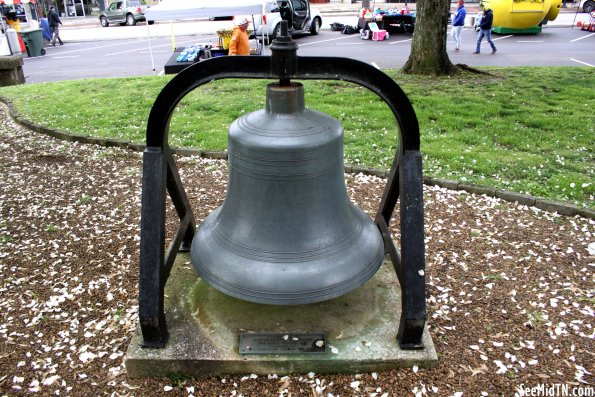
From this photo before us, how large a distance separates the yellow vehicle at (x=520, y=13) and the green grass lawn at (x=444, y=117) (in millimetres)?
9295

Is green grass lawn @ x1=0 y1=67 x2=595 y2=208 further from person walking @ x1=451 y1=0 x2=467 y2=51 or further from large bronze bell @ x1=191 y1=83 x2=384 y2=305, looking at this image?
person walking @ x1=451 y1=0 x2=467 y2=51

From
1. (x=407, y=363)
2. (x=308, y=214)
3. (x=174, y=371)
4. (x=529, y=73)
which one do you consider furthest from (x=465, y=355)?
(x=529, y=73)

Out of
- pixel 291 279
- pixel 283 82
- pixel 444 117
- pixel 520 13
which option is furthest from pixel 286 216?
pixel 520 13

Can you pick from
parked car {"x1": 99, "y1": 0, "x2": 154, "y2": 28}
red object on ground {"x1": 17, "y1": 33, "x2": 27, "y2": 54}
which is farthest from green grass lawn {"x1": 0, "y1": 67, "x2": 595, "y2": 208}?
parked car {"x1": 99, "y1": 0, "x2": 154, "y2": 28}

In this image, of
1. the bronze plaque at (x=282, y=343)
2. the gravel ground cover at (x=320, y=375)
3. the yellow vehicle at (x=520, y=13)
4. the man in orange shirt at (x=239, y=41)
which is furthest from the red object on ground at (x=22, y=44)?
the bronze plaque at (x=282, y=343)

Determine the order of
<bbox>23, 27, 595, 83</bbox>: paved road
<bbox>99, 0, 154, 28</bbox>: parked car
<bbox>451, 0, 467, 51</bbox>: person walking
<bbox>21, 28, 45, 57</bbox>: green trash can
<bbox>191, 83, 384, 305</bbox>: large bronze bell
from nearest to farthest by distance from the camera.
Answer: <bbox>191, 83, 384, 305</bbox>: large bronze bell, <bbox>23, 27, 595, 83</bbox>: paved road, <bbox>451, 0, 467, 51</bbox>: person walking, <bbox>21, 28, 45, 57</bbox>: green trash can, <bbox>99, 0, 154, 28</bbox>: parked car

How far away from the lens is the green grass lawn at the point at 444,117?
579 centimetres

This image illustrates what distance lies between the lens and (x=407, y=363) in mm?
2900

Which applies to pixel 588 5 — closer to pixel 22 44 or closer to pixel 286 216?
pixel 22 44

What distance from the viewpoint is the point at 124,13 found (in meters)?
29.6

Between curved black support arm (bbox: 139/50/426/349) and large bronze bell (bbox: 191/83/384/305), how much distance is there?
0.20 meters

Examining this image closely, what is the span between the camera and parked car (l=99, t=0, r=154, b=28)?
29609mm

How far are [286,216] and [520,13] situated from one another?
20.3 meters

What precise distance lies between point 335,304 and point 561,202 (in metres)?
3.01
